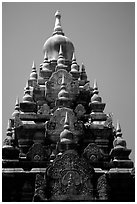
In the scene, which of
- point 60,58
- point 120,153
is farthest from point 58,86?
point 120,153

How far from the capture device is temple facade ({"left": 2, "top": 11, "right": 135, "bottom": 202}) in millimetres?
16875

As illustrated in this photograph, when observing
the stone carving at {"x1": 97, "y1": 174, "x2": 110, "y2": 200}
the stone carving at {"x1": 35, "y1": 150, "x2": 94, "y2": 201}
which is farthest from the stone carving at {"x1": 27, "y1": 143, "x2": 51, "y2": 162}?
the stone carving at {"x1": 97, "y1": 174, "x2": 110, "y2": 200}

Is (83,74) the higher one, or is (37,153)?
(83,74)

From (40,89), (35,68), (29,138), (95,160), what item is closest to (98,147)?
(95,160)

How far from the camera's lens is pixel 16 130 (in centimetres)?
2012

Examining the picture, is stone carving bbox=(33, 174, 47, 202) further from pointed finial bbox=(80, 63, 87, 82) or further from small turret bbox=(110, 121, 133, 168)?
pointed finial bbox=(80, 63, 87, 82)

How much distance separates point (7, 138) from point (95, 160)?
459cm

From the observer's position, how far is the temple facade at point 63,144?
55.4 feet

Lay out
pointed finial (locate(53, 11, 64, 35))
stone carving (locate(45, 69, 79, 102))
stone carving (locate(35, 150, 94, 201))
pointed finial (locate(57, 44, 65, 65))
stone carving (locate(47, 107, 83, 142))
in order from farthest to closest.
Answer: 1. pointed finial (locate(53, 11, 64, 35))
2. pointed finial (locate(57, 44, 65, 65))
3. stone carving (locate(45, 69, 79, 102))
4. stone carving (locate(47, 107, 83, 142))
5. stone carving (locate(35, 150, 94, 201))

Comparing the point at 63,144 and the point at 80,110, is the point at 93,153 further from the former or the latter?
the point at 80,110

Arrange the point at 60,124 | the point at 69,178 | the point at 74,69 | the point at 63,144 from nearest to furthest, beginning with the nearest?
1. the point at 69,178
2. the point at 63,144
3. the point at 60,124
4. the point at 74,69

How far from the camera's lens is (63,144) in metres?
17.8

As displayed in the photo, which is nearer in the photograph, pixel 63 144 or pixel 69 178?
pixel 69 178

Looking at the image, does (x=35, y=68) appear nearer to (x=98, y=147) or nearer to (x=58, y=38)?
(x=58, y=38)
